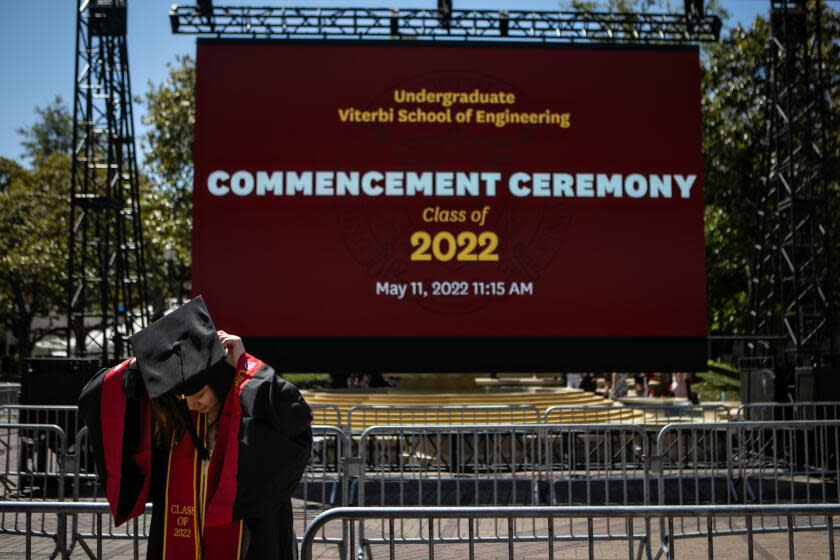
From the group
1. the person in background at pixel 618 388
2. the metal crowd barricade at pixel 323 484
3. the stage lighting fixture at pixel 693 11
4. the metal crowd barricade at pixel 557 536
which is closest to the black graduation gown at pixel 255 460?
the metal crowd barricade at pixel 557 536

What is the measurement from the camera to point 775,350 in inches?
528

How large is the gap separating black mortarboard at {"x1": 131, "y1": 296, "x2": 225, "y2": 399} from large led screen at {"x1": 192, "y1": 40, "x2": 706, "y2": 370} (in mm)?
9483

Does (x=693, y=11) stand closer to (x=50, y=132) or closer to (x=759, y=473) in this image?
(x=759, y=473)

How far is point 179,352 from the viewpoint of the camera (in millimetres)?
2879

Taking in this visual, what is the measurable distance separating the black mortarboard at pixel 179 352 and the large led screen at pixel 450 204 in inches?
373

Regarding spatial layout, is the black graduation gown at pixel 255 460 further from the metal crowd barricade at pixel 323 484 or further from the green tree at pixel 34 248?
the green tree at pixel 34 248

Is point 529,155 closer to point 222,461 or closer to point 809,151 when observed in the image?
point 809,151

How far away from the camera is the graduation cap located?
2.83m

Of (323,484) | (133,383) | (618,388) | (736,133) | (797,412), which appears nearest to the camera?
(133,383)

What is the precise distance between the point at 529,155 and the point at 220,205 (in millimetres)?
4467

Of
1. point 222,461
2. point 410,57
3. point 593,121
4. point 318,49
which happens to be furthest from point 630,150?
point 222,461

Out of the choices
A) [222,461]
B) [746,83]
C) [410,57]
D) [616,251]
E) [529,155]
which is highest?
[746,83]

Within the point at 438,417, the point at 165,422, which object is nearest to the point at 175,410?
the point at 165,422

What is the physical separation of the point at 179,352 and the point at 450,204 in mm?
9910
